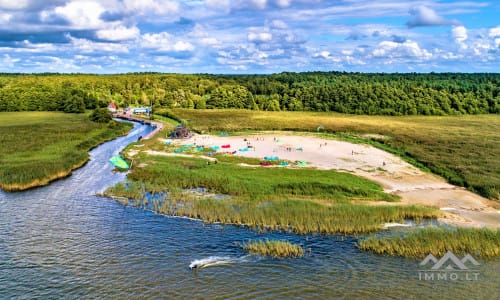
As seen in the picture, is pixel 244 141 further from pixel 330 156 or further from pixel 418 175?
pixel 418 175

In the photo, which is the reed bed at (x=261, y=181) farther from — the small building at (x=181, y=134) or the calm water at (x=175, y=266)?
the small building at (x=181, y=134)

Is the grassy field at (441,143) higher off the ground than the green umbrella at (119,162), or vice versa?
the grassy field at (441,143)

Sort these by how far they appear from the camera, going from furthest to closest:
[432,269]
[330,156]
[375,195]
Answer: [330,156] < [375,195] < [432,269]

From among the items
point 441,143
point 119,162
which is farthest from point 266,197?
point 441,143

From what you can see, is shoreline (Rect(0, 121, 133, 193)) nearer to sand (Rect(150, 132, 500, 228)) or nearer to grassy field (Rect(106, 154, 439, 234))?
grassy field (Rect(106, 154, 439, 234))

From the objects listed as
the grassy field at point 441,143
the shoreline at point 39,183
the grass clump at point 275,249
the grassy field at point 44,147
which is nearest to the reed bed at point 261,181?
the shoreline at point 39,183

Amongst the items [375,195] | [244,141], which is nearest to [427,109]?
[244,141]

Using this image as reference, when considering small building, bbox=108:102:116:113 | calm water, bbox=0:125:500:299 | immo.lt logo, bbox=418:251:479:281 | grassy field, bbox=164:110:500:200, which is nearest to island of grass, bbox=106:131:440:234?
calm water, bbox=0:125:500:299
